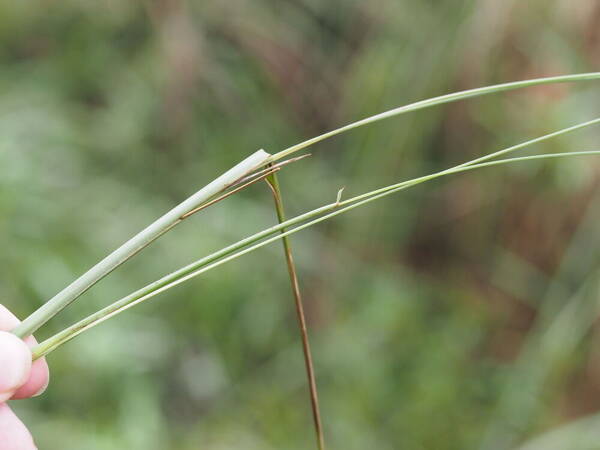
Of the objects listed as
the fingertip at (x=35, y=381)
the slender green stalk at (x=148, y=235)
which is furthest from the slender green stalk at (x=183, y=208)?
the fingertip at (x=35, y=381)

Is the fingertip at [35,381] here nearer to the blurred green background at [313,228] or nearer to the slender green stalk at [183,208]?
the slender green stalk at [183,208]

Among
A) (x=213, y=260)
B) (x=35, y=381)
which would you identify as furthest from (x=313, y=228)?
(x=213, y=260)

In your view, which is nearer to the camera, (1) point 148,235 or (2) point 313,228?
(1) point 148,235

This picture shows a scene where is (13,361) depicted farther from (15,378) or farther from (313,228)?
(313,228)

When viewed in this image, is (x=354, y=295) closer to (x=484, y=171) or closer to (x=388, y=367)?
(x=388, y=367)

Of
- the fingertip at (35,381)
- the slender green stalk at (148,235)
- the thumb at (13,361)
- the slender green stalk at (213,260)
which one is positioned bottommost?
the slender green stalk at (213,260)
